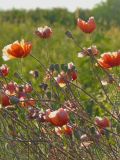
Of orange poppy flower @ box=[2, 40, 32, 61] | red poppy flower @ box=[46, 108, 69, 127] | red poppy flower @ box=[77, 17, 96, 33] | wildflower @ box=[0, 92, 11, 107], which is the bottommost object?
red poppy flower @ box=[46, 108, 69, 127]

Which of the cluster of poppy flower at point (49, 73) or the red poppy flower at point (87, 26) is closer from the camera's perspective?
the cluster of poppy flower at point (49, 73)

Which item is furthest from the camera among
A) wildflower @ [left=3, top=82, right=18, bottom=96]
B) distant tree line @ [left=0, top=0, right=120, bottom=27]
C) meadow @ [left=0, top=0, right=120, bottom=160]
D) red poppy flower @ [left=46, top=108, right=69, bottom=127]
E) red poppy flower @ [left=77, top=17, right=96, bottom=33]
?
distant tree line @ [left=0, top=0, right=120, bottom=27]

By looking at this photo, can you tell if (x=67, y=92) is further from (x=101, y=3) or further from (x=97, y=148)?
(x=101, y=3)

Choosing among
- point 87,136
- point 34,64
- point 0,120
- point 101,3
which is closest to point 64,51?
point 34,64

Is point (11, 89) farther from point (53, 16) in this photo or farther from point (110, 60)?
point (53, 16)

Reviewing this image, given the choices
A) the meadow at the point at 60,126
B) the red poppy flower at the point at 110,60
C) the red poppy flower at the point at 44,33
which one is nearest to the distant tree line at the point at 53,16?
the meadow at the point at 60,126

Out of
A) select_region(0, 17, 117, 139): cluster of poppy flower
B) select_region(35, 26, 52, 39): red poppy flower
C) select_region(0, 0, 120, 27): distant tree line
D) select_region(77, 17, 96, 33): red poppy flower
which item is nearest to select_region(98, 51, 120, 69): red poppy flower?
select_region(0, 17, 117, 139): cluster of poppy flower

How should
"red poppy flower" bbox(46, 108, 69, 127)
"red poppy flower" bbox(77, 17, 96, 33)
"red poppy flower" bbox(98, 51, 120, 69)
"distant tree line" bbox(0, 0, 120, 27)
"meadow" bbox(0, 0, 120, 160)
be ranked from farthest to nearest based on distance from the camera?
"distant tree line" bbox(0, 0, 120, 27), "red poppy flower" bbox(77, 17, 96, 33), "red poppy flower" bbox(98, 51, 120, 69), "meadow" bbox(0, 0, 120, 160), "red poppy flower" bbox(46, 108, 69, 127)

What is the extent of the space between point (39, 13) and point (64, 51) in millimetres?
13283

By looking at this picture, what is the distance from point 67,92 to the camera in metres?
3.01

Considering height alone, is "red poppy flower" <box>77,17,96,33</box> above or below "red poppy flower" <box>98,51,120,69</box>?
above

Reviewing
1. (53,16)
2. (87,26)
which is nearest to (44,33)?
(87,26)

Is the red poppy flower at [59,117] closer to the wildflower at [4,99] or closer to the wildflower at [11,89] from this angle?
the wildflower at [4,99]

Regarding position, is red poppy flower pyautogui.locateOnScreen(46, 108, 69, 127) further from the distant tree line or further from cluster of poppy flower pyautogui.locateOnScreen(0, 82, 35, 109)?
the distant tree line
